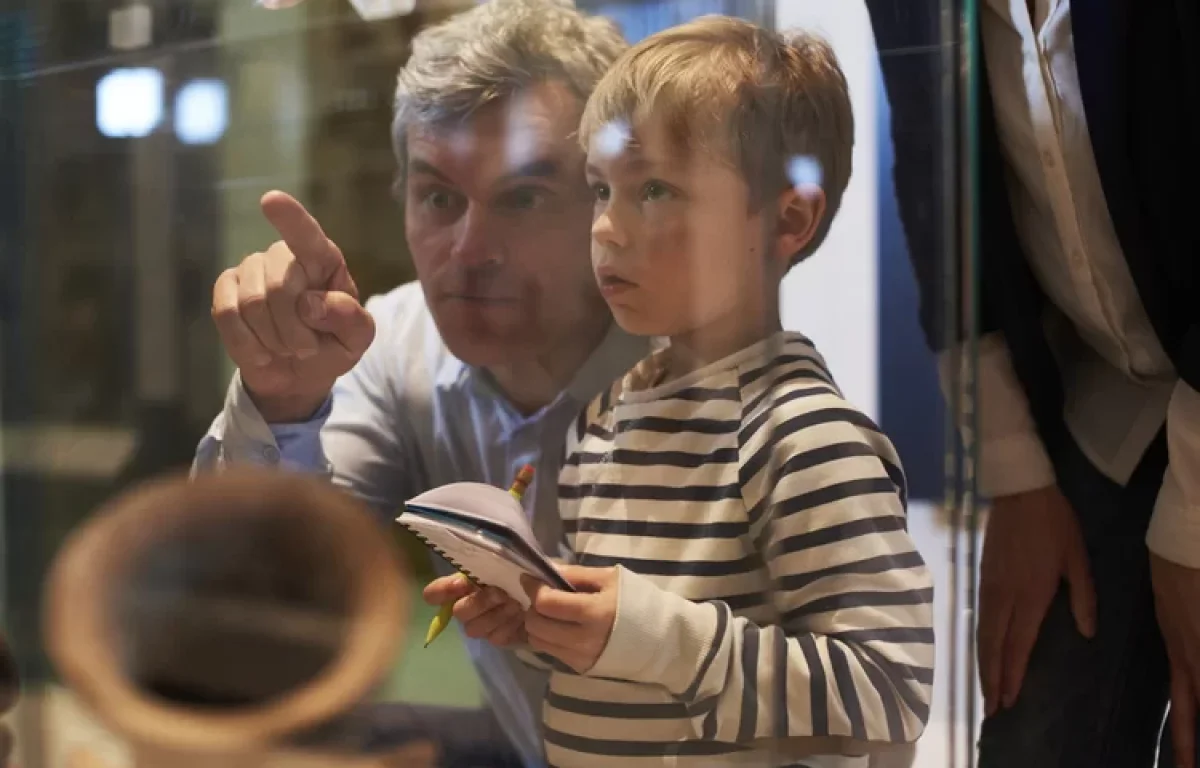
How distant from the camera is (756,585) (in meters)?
0.55

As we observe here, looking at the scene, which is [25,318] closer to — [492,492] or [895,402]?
[492,492]

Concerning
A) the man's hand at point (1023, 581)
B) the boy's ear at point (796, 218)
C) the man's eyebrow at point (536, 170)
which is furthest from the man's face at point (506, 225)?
the man's hand at point (1023, 581)

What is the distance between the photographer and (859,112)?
590mm

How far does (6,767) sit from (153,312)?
286mm

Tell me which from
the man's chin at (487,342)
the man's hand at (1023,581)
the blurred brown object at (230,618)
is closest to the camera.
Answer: the blurred brown object at (230,618)

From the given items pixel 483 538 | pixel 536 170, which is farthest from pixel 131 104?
pixel 483 538

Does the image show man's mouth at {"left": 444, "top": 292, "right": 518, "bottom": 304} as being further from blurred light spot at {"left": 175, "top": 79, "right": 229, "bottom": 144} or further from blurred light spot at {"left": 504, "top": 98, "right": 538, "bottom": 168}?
blurred light spot at {"left": 175, "top": 79, "right": 229, "bottom": 144}

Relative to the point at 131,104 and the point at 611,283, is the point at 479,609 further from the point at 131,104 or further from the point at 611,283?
the point at 131,104

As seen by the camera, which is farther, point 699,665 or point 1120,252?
point 1120,252

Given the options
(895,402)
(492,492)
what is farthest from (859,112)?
(492,492)

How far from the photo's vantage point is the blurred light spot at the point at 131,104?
67cm

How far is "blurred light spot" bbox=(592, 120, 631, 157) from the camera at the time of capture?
22.7 inches

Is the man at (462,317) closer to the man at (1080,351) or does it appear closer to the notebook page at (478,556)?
the notebook page at (478,556)

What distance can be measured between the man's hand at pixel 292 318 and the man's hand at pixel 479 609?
0.44ft
